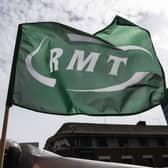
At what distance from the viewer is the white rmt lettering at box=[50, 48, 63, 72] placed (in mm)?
3363

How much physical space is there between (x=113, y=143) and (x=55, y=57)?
24494mm

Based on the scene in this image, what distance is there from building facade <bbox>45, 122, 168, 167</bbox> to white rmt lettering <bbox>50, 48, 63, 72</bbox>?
72.6 ft

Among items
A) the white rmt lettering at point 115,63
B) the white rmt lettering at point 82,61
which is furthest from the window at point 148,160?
the white rmt lettering at point 82,61

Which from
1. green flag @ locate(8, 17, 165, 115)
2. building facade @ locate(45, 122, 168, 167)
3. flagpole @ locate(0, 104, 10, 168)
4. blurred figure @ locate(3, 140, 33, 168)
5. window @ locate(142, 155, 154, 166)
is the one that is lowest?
window @ locate(142, 155, 154, 166)

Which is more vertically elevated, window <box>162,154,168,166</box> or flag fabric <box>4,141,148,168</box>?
flag fabric <box>4,141,148,168</box>

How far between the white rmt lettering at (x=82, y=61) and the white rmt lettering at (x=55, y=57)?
17cm

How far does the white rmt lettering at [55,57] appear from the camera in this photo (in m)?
3.36

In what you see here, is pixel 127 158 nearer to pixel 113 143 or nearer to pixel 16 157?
pixel 113 143

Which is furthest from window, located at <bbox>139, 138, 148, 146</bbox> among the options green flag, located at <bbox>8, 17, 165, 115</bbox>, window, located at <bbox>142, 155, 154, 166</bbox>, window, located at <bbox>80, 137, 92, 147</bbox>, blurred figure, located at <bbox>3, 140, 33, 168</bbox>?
blurred figure, located at <bbox>3, 140, 33, 168</bbox>

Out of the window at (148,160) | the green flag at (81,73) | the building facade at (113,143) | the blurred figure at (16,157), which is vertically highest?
the green flag at (81,73)

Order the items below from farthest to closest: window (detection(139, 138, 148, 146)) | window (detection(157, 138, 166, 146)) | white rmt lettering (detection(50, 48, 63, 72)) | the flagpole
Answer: window (detection(157, 138, 166, 146))
window (detection(139, 138, 148, 146))
white rmt lettering (detection(50, 48, 63, 72))
the flagpole

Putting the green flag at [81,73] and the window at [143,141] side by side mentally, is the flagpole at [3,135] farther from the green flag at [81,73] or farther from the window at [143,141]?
the window at [143,141]

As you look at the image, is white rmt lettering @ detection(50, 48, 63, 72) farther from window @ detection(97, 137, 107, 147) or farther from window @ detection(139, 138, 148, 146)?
window @ detection(139, 138, 148, 146)

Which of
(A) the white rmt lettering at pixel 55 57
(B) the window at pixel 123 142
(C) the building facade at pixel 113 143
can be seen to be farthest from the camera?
(B) the window at pixel 123 142
